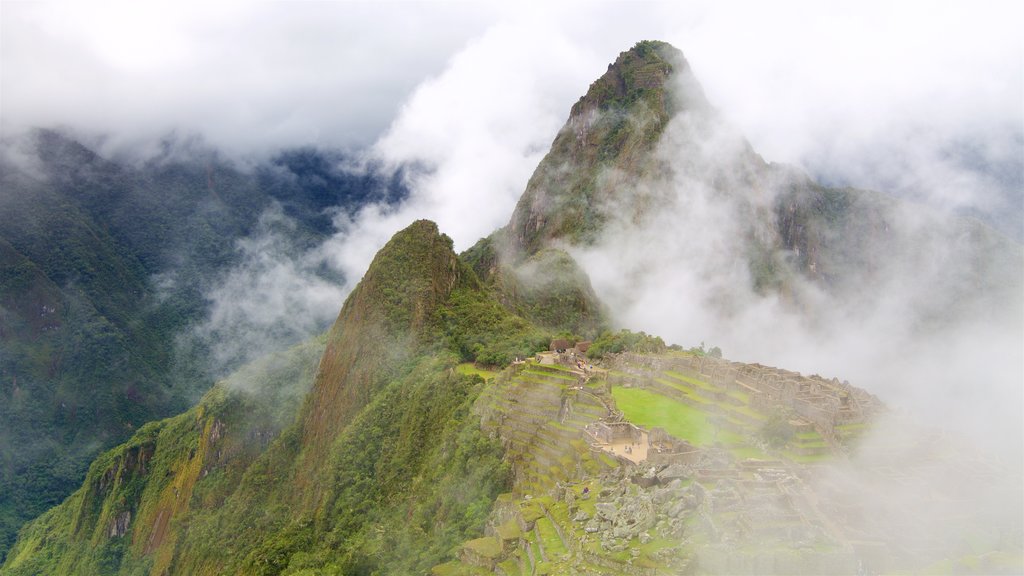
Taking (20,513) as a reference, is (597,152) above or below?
above

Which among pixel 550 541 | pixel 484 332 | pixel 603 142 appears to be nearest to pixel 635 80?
pixel 603 142

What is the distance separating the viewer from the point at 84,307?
479 ft

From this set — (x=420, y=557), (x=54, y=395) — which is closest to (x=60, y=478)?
(x=54, y=395)

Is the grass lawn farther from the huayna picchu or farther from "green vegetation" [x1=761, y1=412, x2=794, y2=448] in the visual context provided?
"green vegetation" [x1=761, y1=412, x2=794, y2=448]

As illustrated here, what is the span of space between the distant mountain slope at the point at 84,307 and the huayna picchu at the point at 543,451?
23.7 m

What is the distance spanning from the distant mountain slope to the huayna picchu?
23662 mm

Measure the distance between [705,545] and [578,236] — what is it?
94.6 metres

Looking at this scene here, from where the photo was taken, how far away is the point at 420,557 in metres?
30.6

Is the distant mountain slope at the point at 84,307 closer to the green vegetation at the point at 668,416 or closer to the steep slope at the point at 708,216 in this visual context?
the steep slope at the point at 708,216

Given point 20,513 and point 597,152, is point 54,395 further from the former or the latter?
point 597,152

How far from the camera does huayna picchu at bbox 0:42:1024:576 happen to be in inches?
799

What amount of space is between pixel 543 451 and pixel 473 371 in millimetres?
22785

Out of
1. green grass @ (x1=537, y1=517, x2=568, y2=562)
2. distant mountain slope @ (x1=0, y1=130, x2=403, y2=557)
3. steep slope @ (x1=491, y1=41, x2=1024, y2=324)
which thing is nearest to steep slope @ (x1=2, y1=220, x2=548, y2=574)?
green grass @ (x1=537, y1=517, x2=568, y2=562)

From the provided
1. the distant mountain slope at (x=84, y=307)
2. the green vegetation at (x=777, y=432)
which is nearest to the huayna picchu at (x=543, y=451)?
the green vegetation at (x=777, y=432)
